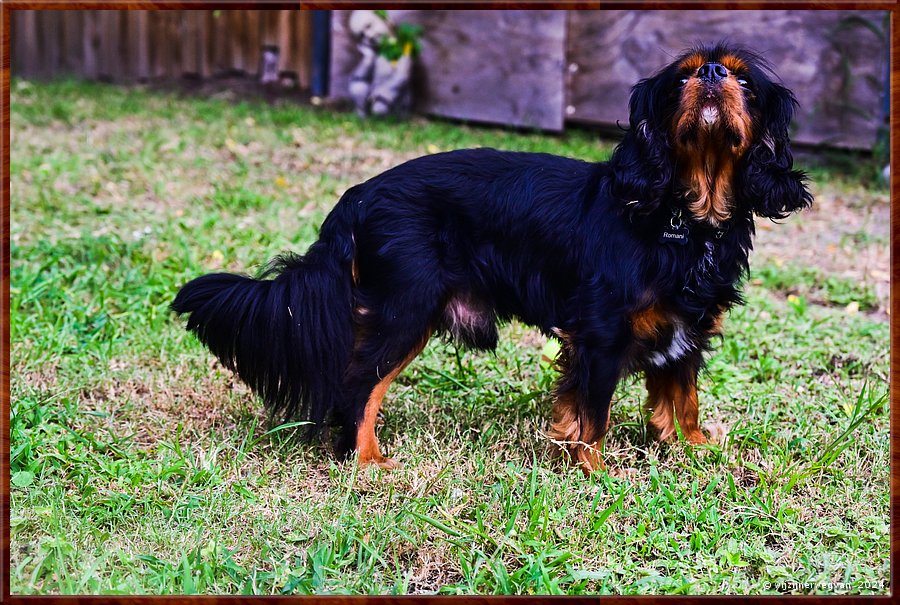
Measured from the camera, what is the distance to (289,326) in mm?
3260

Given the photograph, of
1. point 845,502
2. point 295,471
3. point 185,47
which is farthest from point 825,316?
point 185,47

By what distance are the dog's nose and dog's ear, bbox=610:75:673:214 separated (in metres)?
0.17

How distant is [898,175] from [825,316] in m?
2.61

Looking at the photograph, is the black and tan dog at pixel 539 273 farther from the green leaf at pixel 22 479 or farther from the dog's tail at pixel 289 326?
the green leaf at pixel 22 479

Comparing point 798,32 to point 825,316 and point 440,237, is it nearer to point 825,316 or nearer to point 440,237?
point 825,316

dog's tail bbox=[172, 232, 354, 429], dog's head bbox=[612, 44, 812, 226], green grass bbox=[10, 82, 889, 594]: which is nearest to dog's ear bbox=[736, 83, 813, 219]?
dog's head bbox=[612, 44, 812, 226]

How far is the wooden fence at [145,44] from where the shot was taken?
35.2 ft

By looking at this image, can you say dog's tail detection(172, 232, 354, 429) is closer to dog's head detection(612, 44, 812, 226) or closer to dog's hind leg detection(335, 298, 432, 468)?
dog's hind leg detection(335, 298, 432, 468)

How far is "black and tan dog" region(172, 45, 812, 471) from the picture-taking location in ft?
10.0

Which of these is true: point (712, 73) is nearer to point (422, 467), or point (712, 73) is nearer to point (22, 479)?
point (422, 467)

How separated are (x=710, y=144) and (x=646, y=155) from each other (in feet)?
0.67

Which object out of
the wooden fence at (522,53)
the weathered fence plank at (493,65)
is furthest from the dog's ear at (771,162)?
the weathered fence plank at (493,65)

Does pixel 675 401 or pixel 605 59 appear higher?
pixel 605 59

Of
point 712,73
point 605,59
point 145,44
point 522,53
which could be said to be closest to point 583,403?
point 712,73
